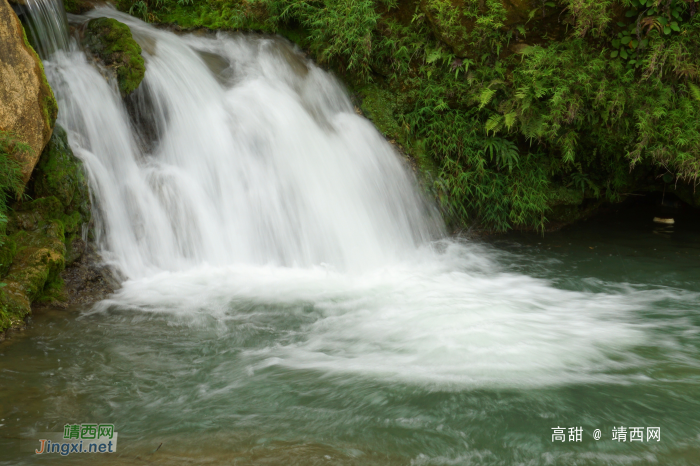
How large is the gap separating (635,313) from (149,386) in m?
4.16

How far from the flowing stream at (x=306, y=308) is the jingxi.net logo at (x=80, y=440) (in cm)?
6

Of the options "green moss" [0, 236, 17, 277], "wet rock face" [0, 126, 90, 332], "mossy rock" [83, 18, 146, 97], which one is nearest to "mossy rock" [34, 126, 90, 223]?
"wet rock face" [0, 126, 90, 332]

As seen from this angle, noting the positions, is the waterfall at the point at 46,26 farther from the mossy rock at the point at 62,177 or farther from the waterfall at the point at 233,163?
the mossy rock at the point at 62,177

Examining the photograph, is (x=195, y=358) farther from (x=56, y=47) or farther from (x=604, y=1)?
(x=604, y=1)

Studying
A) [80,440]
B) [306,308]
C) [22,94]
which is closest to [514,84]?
[306,308]

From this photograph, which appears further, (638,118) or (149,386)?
(638,118)

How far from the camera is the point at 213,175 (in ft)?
19.8

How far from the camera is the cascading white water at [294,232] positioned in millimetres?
3918

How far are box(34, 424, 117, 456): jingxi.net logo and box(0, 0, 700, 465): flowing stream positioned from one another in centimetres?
6

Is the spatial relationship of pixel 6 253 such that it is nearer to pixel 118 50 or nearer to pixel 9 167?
pixel 9 167

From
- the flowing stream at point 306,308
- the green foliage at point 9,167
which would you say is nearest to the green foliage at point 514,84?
the flowing stream at point 306,308

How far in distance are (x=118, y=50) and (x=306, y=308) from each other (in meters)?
3.88

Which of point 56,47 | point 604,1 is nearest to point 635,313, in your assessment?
point 604,1

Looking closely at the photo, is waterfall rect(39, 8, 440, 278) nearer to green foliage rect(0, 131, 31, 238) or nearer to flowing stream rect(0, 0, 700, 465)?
flowing stream rect(0, 0, 700, 465)
